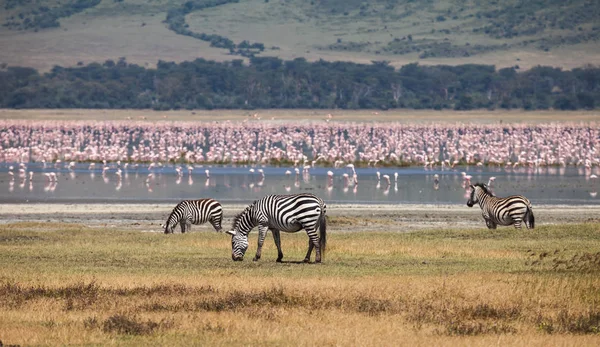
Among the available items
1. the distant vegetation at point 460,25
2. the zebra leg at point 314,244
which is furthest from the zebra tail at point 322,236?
the distant vegetation at point 460,25

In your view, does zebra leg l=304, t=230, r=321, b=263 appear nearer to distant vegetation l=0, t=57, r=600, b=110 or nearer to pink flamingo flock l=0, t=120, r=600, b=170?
pink flamingo flock l=0, t=120, r=600, b=170

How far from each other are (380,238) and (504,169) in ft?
95.5

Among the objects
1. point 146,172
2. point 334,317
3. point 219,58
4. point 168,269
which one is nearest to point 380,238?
point 168,269

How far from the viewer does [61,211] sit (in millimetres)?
33312

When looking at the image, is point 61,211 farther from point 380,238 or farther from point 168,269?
point 168,269

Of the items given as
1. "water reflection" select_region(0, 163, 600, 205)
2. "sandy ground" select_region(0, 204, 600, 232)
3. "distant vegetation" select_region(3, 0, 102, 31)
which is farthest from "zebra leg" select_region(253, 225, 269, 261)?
"distant vegetation" select_region(3, 0, 102, 31)

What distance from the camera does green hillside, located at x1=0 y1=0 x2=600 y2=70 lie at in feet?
452

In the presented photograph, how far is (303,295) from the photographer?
15320 mm

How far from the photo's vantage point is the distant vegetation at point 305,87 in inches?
4122

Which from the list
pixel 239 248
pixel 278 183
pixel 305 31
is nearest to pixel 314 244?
pixel 239 248

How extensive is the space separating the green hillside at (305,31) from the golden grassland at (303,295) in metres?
112

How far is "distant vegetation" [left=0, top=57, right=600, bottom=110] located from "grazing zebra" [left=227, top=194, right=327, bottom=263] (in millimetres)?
82172

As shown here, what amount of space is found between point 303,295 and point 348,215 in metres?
16.9

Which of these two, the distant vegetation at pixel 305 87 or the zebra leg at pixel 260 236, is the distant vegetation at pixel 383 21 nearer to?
the distant vegetation at pixel 305 87
